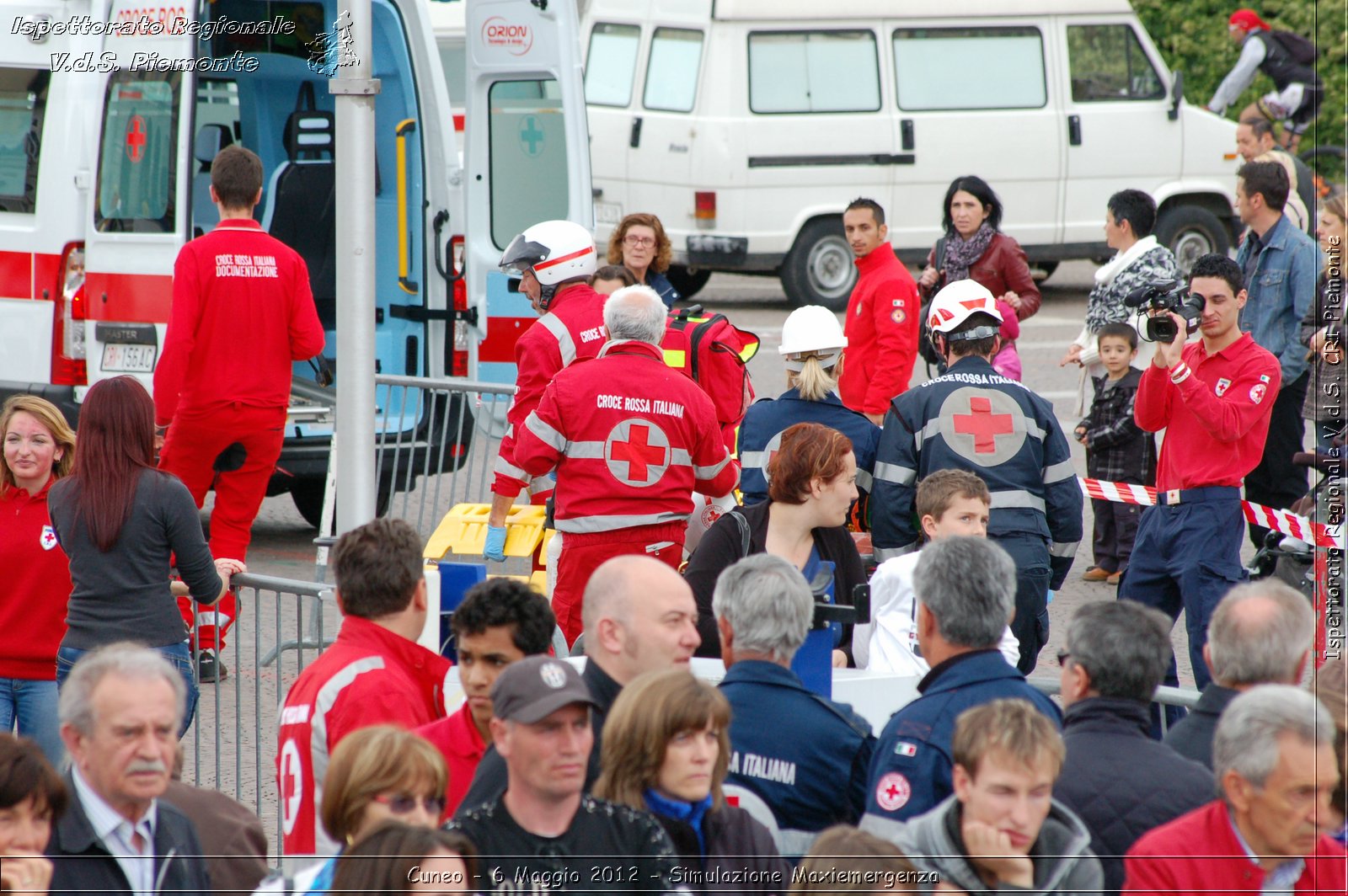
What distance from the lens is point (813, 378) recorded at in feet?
21.1

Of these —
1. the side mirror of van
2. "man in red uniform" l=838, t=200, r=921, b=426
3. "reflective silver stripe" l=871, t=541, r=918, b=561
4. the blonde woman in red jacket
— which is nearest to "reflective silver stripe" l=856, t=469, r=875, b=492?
"reflective silver stripe" l=871, t=541, r=918, b=561

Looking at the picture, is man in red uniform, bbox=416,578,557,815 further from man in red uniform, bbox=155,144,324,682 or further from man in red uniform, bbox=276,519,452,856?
man in red uniform, bbox=155,144,324,682

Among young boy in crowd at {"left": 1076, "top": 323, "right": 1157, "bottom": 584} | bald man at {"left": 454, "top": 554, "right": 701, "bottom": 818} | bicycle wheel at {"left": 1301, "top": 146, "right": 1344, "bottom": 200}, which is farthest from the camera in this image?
bicycle wheel at {"left": 1301, "top": 146, "right": 1344, "bottom": 200}

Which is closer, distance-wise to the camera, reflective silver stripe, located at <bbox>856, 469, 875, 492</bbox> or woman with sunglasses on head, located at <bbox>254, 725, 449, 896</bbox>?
woman with sunglasses on head, located at <bbox>254, 725, 449, 896</bbox>

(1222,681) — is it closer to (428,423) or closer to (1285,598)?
(1285,598)

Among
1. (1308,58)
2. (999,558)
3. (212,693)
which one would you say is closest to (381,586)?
(999,558)

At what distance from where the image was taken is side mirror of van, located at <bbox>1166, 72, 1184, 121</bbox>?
55.7 feet

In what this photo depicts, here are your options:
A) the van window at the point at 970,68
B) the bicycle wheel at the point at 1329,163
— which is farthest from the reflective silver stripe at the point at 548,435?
the bicycle wheel at the point at 1329,163

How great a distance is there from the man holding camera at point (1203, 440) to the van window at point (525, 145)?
397 cm

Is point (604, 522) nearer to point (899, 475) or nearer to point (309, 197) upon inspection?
point (899, 475)

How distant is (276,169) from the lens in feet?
34.0

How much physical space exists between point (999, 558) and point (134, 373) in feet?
17.2

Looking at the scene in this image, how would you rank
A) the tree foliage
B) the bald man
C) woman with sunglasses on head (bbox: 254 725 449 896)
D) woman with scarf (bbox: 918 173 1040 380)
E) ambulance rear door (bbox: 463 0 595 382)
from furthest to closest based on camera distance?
the tree foliage < woman with scarf (bbox: 918 173 1040 380) < ambulance rear door (bbox: 463 0 595 382) < the bald man < woman with sunglasses on head (bbox: 254 725 449 896)

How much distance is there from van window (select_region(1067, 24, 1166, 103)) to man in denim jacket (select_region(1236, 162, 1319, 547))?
8469 mm
